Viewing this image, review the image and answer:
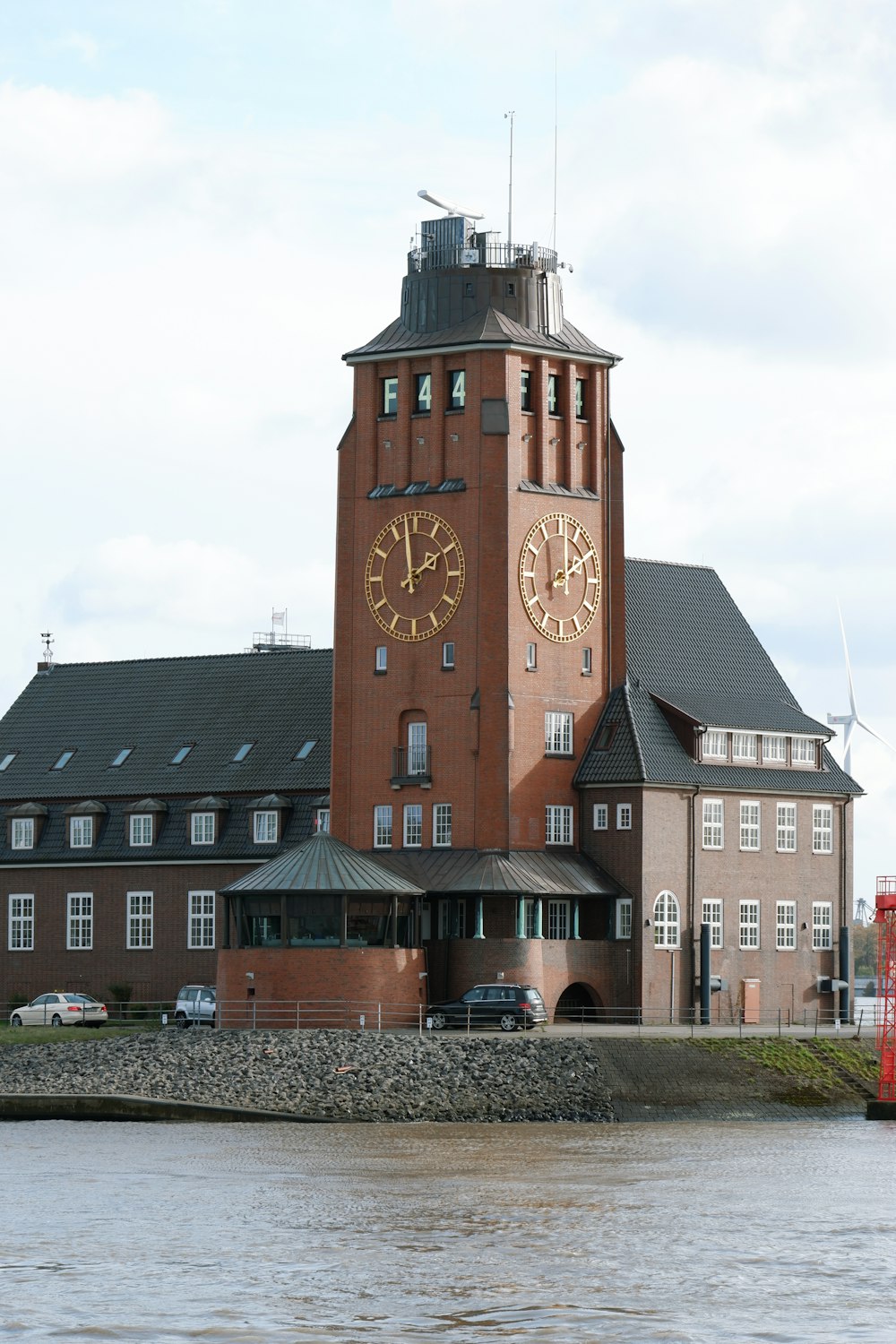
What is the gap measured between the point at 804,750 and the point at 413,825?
13836mm

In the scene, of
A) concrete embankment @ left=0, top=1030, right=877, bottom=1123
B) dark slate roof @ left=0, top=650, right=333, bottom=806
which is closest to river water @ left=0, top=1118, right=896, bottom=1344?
concrete embankment @ left=0, top=1030, right=877, bottom=1123

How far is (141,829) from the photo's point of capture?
295 feet

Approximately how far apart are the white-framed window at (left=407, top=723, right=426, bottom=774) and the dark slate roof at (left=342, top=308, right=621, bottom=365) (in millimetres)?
11961

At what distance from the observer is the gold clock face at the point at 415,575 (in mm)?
80312

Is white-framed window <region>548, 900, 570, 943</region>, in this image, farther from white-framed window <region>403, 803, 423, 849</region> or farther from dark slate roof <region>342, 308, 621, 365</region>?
dark slate roof <region>342, 308, 621, 365</region>

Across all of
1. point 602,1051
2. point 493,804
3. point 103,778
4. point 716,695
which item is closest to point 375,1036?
point 602,1051

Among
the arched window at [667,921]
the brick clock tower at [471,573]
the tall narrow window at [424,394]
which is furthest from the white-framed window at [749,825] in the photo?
the tall narrow window at [424,394]

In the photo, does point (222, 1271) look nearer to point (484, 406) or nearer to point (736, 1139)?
point (736, 1139)

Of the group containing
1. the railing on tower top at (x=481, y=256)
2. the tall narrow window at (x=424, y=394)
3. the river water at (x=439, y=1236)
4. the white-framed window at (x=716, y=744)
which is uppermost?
the railing on tower top at (x=481, y=256)

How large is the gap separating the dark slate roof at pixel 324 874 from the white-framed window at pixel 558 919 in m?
4.41

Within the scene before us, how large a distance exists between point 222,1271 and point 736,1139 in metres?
24.0

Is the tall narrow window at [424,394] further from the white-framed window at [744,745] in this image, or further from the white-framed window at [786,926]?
the white-framed window at [786,926]

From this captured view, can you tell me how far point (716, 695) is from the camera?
8381cm

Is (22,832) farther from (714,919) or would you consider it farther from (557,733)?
(714,919)
